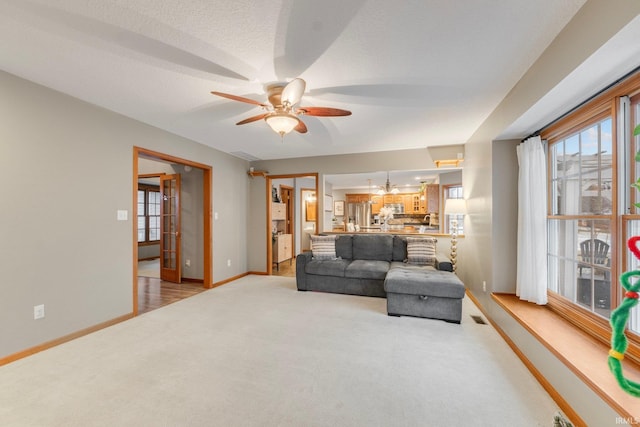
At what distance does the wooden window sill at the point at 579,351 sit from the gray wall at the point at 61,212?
4.35 metres

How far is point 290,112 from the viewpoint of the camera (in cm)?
239

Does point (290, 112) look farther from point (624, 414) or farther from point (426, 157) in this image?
point (426, 157)

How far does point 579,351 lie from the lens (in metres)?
1.72

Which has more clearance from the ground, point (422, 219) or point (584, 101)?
point (584, 101)

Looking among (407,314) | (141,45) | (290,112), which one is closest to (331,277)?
(407,314)

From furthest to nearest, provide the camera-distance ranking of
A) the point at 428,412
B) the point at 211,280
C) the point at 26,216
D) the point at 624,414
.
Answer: the point at 211,280, the point at 26,216, the point at 428,412, the point at 624,414

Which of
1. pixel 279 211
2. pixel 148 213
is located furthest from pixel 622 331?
pixel 148 213

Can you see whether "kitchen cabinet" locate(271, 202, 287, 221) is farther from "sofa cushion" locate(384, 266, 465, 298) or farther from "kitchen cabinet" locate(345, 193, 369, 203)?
"sofa cushion" locate(384, 266, 465, 298)

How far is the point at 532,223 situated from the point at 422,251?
1830 mm

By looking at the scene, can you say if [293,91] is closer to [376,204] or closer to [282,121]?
[282,121]

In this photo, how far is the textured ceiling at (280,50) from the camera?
1.53 m

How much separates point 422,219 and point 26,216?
9.29 meters

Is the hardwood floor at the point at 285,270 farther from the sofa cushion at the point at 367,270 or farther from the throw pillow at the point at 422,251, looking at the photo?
the throw pillow at the point at 422,251

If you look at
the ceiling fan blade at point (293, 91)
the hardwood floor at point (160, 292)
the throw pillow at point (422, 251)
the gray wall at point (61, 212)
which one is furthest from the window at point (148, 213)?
the throw pillow at point (422, 251)
